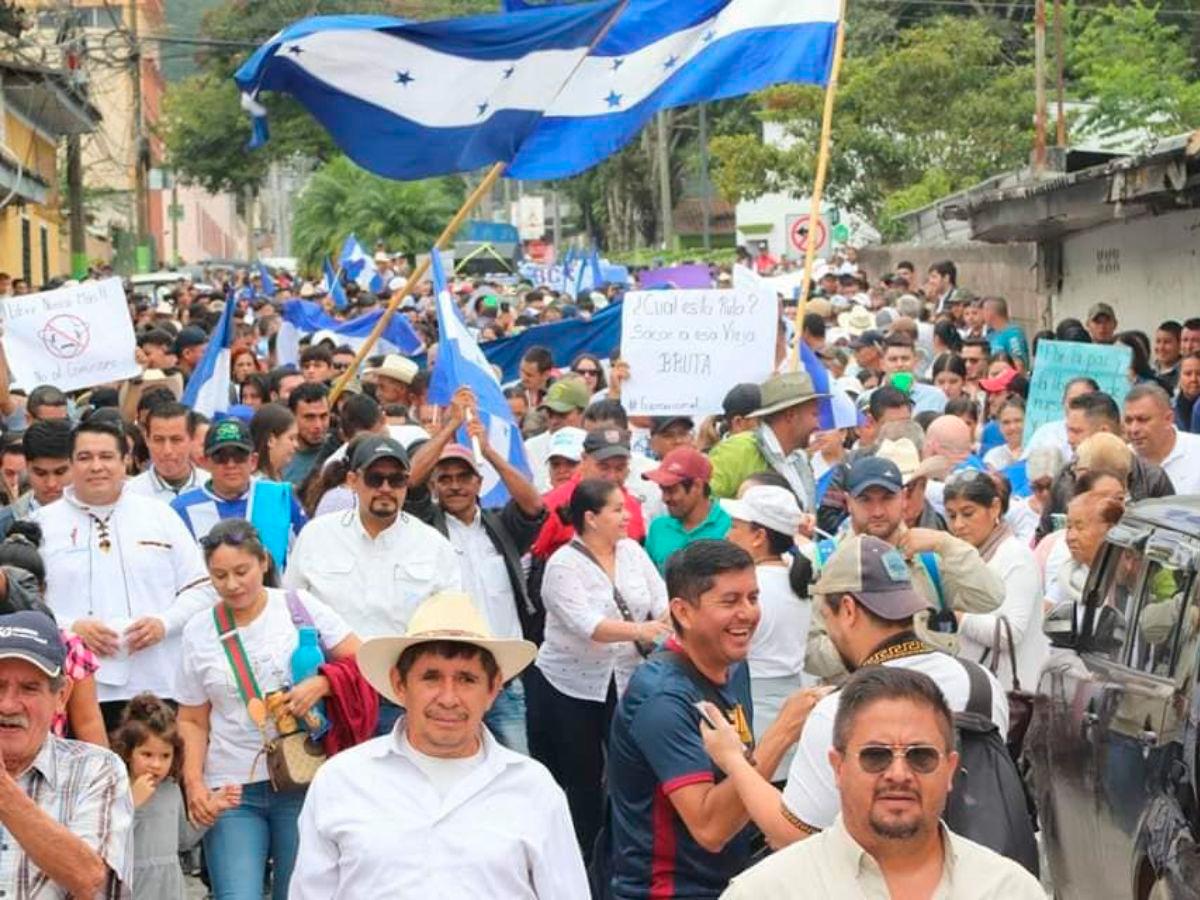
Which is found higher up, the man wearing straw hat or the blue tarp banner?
the blue tarp banner

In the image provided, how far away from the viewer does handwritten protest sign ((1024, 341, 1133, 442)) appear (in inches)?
562

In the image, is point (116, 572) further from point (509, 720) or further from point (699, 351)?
point (699, 351)

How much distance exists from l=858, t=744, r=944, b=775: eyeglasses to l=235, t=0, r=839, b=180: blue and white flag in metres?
9.55

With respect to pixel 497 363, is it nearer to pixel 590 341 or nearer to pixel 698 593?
pixel 590 341

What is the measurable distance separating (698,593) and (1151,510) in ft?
7.57

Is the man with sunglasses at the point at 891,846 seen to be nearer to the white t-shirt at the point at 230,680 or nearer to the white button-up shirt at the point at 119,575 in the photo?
the white t-shirt at the point at 230,680

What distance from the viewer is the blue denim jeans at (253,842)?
8.24m

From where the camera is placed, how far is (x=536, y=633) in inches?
417

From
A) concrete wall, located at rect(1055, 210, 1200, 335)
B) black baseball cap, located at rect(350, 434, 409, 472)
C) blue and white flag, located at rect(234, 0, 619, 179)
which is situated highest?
blue and white flag, located at rect(234, 0, 619, 179)

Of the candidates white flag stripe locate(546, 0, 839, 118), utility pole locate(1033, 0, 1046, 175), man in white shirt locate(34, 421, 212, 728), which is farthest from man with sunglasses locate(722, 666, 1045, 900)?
utility pole locate(1033, 0, 1046, 175)

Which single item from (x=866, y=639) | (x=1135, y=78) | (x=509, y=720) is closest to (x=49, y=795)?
(x=866, y=639)

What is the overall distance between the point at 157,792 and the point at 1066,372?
25.0 feet

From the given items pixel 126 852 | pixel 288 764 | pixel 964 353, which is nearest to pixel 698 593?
pixel 126 852

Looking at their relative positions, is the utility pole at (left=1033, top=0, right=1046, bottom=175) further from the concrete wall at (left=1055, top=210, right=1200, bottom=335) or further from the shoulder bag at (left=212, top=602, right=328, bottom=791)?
the shoulder bag at (left=212, top=602, right=328, bottom=791)
